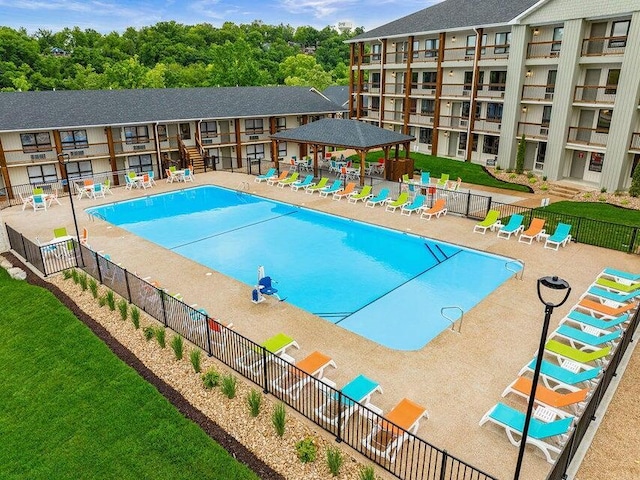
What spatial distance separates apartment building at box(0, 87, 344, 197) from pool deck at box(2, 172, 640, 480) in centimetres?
903

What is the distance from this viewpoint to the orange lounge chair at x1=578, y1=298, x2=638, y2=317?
11.8 meters

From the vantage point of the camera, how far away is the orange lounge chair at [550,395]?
8414mm

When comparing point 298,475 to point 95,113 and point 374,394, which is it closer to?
point 374,394

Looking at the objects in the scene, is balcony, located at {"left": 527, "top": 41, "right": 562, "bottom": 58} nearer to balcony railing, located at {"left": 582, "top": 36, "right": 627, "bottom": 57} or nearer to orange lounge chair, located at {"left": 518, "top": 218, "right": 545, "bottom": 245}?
balcony railing, located at {"left": 582, "top": 36, "right": 627, "bottom": 57}

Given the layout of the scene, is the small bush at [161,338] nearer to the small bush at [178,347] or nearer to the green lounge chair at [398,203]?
the small bush at [178,347]

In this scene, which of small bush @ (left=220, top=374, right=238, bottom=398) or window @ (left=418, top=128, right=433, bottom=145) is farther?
window @ (left=418, top=128, right=433, bottom=145)

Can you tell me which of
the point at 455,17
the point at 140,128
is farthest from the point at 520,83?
the point at 140,128

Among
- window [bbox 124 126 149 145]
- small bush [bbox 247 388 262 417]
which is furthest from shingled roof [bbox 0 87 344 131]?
small bush [bbox 247 388 262 417]

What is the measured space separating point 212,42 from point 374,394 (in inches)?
3950

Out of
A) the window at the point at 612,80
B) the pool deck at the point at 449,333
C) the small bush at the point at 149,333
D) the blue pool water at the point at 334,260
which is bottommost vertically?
the blue pool water at the point at 334,260

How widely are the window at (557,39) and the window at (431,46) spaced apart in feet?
32.1

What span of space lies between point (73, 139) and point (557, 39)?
32.4 meters

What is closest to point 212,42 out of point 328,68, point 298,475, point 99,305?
point 328,68

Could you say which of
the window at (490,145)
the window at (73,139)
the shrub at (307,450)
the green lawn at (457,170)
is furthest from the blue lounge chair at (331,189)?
the shrub at (307,450)
